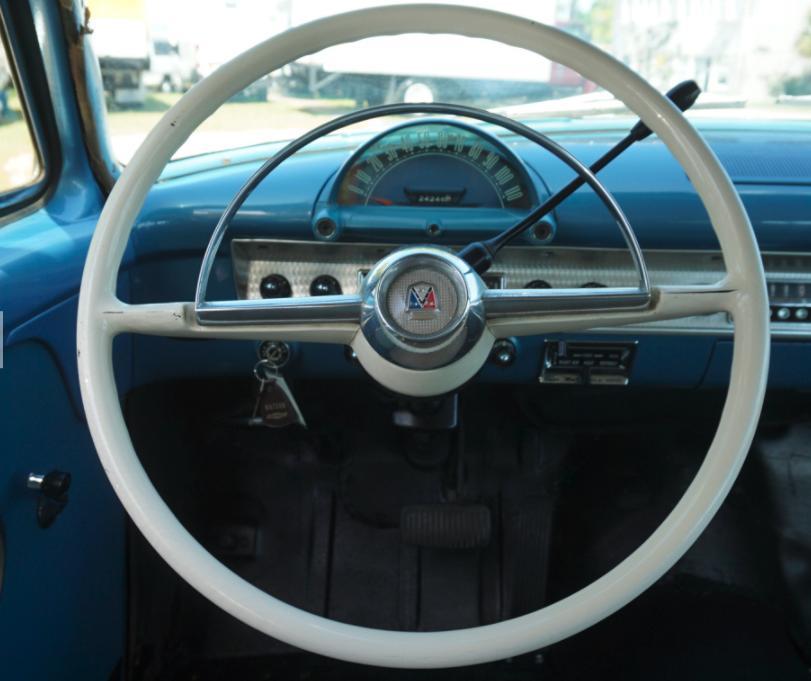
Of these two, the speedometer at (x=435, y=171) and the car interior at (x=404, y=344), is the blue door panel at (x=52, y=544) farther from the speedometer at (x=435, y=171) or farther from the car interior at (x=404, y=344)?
the speedometer at (x=435, y=171)

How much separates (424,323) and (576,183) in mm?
338

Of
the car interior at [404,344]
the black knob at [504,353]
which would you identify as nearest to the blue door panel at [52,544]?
the car interior at [404,344]

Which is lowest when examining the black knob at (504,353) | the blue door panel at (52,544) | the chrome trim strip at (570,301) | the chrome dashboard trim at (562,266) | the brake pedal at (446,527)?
the brake pedal at (446,527)

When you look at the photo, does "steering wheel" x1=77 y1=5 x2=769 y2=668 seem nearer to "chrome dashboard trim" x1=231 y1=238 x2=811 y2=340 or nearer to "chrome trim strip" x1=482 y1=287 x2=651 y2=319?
"chrome trim strip" x1=482 y1=287 x2=651 y2=319

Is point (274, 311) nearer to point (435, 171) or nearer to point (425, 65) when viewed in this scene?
point (435, 171)

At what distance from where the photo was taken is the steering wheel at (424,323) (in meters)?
0.88

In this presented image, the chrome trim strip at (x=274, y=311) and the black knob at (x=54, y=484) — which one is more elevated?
the chrome trim strip at (x=274, y=311)

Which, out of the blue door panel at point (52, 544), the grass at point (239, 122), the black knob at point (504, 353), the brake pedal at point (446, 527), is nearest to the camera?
the blue door panel at point (52, 544)

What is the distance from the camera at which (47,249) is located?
4.39 feet

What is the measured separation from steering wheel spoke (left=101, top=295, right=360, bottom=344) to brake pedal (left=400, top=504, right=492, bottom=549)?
0.89 meters

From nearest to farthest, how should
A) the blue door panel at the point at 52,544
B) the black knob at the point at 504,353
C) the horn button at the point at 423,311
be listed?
the horn button at the point at 423,311, the blue door panel at the point at 52,544, the black knob at the point at 504,353

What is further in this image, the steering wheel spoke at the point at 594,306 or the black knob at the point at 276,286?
the black knob at the point at 276,286

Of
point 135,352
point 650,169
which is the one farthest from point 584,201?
point 135,352

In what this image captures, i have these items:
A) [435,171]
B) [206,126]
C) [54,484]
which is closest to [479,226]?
[435,171]
